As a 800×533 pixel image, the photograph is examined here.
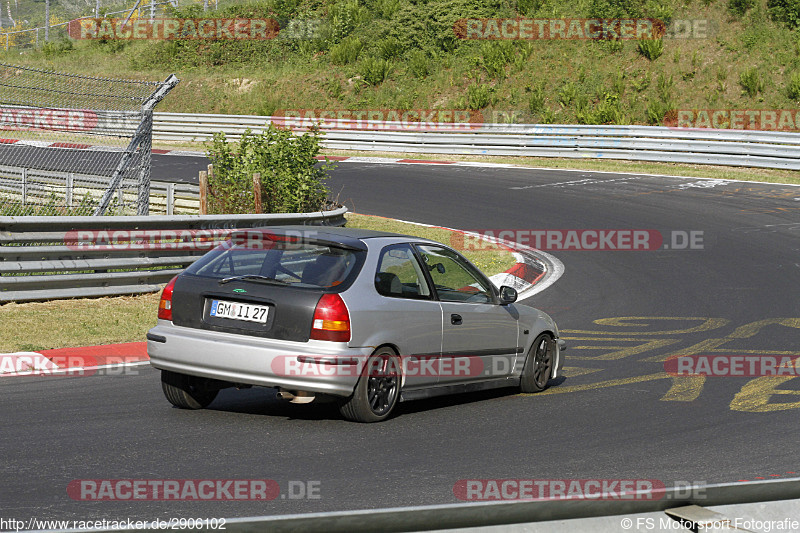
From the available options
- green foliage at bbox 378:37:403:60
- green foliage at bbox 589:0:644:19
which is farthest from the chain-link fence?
green foliage at bbox 589:0:644:19

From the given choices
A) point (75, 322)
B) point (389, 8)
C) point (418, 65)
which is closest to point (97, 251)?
point (75, 322)

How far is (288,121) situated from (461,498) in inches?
1286

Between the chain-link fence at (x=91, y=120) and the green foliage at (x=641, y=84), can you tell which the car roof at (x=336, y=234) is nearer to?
the chain-link fence at (x=91, y=120)

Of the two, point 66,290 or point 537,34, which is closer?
point 66,290

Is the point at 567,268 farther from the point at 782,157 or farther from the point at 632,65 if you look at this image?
the point at 632,65

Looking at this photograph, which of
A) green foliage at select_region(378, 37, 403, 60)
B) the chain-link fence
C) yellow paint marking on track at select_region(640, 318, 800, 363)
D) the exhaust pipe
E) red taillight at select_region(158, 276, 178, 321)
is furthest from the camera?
green foliage at select_region(378, 37, 403, 60)

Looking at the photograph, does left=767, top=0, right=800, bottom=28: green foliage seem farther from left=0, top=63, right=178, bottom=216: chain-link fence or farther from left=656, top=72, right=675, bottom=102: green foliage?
left=0, top=63, right=178, bottom=216: chain-link fence

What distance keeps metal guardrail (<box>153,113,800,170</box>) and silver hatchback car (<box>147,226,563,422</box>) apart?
1871cm

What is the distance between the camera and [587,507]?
387 centimetres

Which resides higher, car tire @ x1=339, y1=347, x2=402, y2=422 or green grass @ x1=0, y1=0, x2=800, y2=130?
green grass @ x1=0, y1=0, x2=800, y2=130

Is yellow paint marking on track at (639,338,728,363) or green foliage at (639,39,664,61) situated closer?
yellow paint marking on track at (639,338,728,363)

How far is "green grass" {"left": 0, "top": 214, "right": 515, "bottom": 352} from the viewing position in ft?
33.0

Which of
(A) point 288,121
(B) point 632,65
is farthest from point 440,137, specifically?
(B) point 632,65

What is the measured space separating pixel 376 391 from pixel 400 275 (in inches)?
37.1
